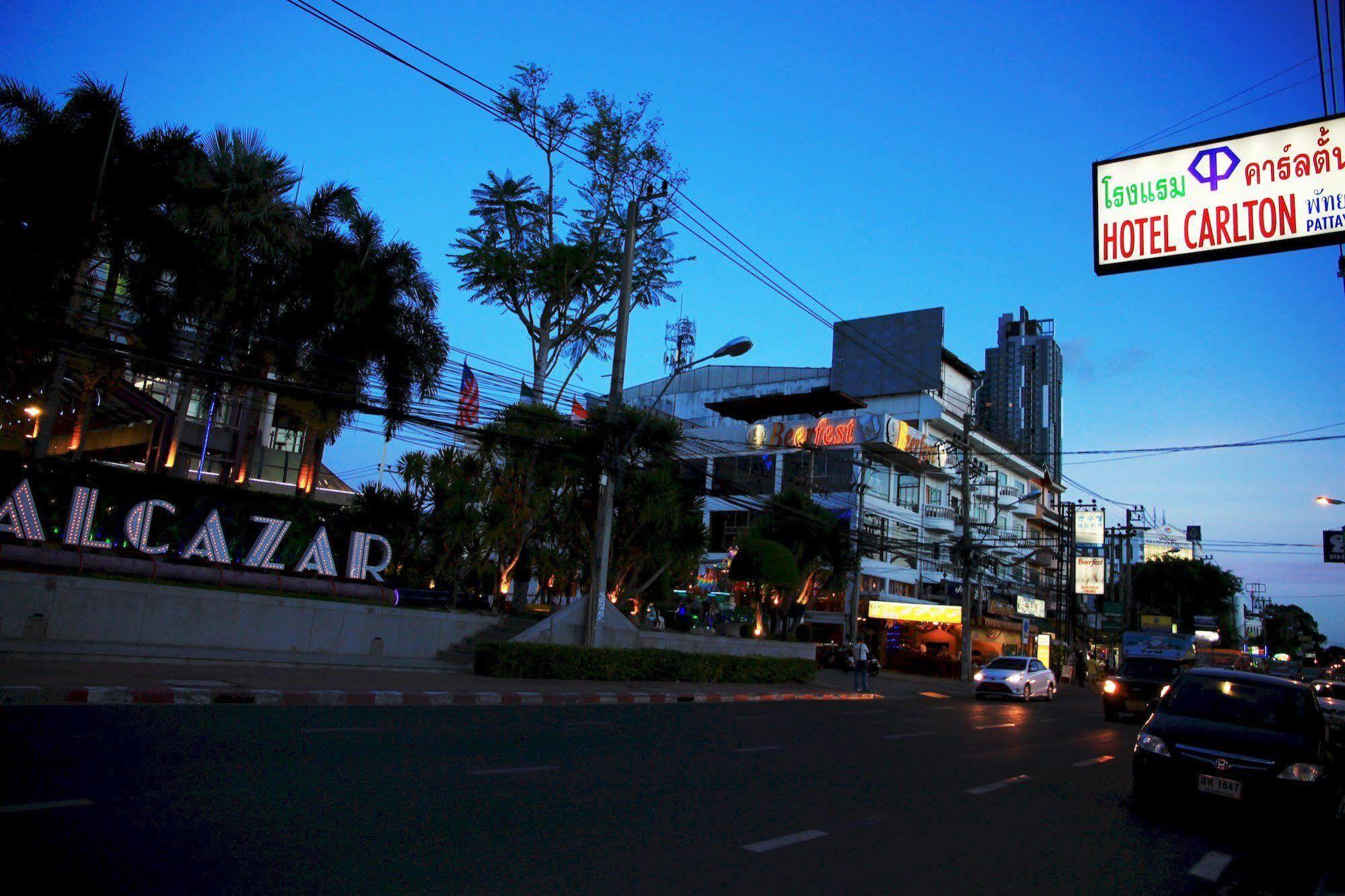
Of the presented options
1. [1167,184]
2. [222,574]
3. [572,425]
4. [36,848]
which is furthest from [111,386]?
[1167,184]

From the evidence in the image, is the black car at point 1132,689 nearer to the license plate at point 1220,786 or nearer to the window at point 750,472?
the license plate at point 1220,786

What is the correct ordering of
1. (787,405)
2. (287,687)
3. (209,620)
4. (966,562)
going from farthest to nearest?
(787,405), (966,562), (209,620), (287,687)

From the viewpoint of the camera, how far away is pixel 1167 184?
10.5 m

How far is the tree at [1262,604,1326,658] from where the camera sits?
131125mm

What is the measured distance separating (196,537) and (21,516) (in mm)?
3727

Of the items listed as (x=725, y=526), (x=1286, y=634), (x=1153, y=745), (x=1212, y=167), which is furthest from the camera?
(x=1286, y=634)

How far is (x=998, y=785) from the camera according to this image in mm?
11250

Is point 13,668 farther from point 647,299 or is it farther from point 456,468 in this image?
point 647,299

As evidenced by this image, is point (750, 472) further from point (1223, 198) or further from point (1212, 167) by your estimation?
point (1223, 198)

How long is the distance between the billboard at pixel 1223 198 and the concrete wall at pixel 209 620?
20.1 m

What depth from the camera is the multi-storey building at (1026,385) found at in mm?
172250

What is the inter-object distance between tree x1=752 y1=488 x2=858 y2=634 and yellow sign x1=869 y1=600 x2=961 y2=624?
6123mm

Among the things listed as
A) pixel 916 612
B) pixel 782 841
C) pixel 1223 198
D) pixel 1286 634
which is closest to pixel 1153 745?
pixel 782 841

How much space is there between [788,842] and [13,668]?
14.0 meters
